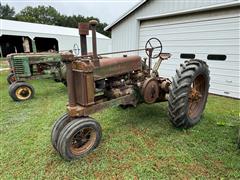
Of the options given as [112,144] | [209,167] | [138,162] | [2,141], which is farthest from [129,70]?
[2,141]

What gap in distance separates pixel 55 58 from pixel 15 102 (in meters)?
1.73

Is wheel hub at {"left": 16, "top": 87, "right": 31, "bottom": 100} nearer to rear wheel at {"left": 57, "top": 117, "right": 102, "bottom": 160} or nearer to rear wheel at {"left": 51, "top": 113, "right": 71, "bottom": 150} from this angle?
rear wheel at {"left": 51, "top": 113, "right": 71, "bottom": 150}

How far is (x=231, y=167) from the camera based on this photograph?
210cm

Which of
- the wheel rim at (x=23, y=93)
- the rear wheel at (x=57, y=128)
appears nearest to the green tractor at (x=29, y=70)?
the wheel rim at (x=23, y=93)

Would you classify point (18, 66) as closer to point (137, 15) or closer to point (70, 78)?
point (70, 78)

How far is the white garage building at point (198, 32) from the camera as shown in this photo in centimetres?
469

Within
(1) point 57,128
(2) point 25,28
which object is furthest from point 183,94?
(2) point 25,28

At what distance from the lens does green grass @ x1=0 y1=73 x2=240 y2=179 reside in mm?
2049

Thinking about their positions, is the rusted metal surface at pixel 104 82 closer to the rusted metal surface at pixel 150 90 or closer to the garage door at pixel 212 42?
the rusted metal surface at pixel 150 90

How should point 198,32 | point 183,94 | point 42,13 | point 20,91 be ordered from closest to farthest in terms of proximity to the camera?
1. point 183,94
2. point 20,91
3. point 198,32
4. point 42,13

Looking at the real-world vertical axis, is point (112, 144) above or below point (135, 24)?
below

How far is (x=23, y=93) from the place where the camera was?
4.74 m

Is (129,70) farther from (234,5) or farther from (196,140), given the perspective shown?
(234,5)

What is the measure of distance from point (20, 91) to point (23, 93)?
0.09m
